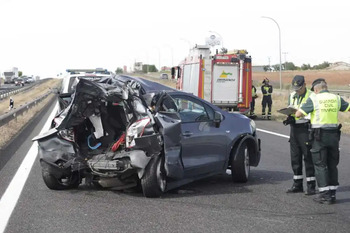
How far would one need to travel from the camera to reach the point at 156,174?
25.3 ft

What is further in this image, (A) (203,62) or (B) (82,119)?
(A) (203,62)

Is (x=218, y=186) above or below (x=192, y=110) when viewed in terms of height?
below

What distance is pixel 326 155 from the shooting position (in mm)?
7703

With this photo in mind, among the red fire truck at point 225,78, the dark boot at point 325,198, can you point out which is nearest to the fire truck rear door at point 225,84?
the red fire truck at point 225,78

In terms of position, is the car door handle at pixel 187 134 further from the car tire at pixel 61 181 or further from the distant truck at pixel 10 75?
the distant truck at pixel 10 75

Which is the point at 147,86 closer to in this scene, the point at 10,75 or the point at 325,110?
the point at 325,110

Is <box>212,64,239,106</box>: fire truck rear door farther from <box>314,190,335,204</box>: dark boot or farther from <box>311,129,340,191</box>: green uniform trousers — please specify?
<box>314,190,335,204</box>: dark boot

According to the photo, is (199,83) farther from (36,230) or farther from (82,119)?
(36,230)

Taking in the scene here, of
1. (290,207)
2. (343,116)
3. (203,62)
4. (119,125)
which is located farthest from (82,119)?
(343,116)

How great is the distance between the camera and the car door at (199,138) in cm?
822

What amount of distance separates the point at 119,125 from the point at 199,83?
15.6m

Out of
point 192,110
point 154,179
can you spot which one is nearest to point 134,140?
point 154,179

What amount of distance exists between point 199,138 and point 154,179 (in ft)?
3.62

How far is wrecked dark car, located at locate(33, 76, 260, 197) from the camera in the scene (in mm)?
7742
